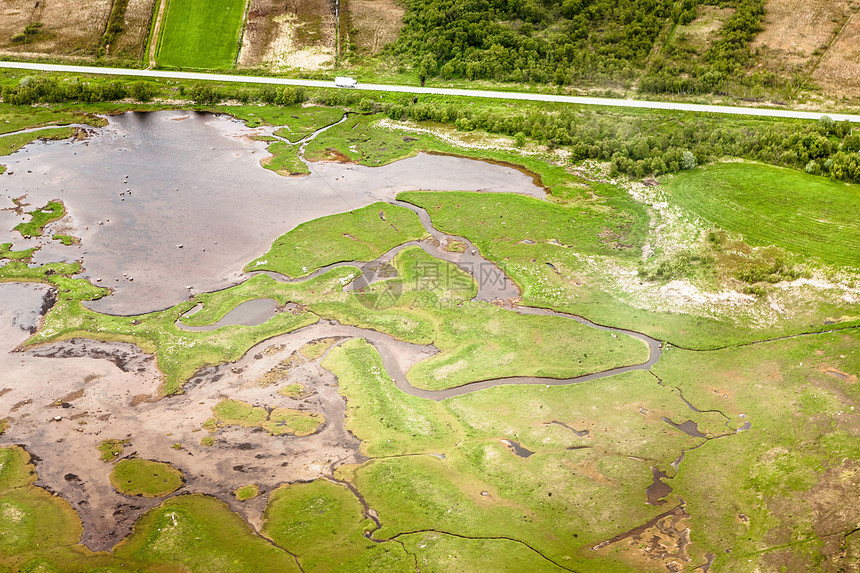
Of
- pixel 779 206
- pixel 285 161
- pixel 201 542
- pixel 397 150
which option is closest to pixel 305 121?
pixel 285 161

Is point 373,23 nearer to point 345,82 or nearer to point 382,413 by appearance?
point 345,82

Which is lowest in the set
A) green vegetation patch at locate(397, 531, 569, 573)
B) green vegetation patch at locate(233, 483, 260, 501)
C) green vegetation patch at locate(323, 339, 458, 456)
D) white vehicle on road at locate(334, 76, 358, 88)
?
green vegetation patch at locate(233, 483, 260, 501)

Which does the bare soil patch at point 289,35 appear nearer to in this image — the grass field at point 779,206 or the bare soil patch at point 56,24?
the bare soil patch at point 56,24

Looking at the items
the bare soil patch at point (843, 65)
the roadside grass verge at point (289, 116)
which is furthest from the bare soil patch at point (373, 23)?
the bare soil patch at point (843, 65)

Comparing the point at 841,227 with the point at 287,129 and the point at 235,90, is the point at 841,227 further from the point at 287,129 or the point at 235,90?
the point at 235,90

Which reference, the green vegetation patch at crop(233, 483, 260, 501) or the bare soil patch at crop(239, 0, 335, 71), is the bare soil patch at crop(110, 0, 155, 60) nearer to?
the bare soil patch at crop(239, 0, 335, 71)

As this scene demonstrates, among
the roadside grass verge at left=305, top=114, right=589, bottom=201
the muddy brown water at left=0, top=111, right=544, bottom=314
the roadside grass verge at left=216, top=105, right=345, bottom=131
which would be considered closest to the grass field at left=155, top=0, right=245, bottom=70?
the roadside grass verge at left=216, top=105, right=345, bottom=131
